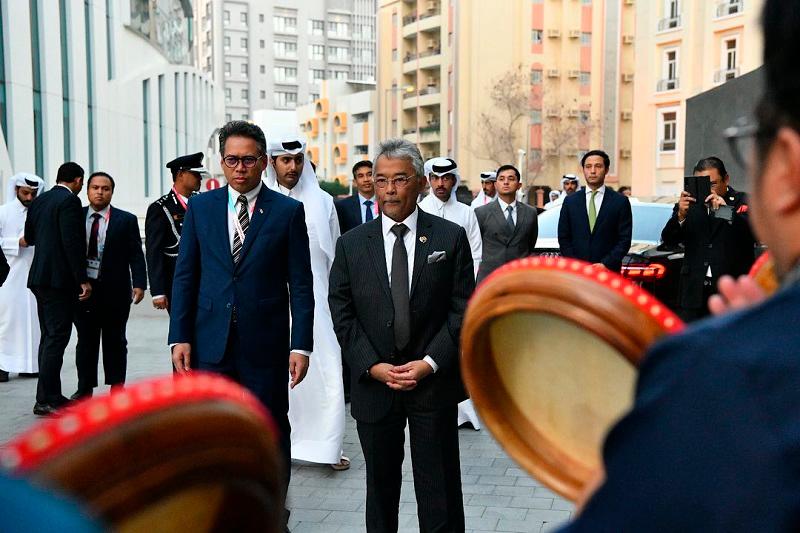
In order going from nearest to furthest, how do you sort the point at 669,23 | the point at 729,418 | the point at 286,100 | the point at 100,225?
1. the point at 729,418
2. the point at 100,225
3. the point at 669,23
4. the point at 286,100

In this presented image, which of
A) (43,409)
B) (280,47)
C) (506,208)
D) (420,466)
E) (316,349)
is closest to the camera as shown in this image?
(420,466)

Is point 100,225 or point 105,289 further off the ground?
point 100,225

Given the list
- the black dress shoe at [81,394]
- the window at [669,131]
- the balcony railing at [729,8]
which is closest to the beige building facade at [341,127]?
the window at [669,131]

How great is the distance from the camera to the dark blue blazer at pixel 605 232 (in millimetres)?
9141

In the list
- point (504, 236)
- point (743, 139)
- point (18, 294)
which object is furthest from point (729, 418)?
point (18, 294)

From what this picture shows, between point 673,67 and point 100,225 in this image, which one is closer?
point 100,225

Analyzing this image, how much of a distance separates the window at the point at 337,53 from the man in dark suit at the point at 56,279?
139492 millimetres

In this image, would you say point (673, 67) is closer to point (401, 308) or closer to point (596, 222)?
point (596, 222)

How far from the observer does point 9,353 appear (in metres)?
9.89

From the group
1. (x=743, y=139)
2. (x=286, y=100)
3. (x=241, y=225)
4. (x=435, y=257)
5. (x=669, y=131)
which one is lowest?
(x=435, y=257)

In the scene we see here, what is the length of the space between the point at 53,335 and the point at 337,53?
141m

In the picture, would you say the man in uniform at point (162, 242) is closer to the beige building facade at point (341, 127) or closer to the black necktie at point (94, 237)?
the black necktie at point (94, 237)

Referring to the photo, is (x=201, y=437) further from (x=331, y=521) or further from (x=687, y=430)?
(x=331, y=521)

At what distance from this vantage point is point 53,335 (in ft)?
26.6
